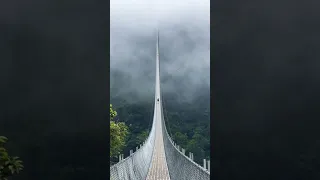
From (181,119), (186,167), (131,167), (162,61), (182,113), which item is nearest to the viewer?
(182,113)

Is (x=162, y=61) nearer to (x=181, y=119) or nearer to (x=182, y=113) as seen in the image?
(x=181, y=119)

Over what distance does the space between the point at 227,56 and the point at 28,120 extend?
1.73 m

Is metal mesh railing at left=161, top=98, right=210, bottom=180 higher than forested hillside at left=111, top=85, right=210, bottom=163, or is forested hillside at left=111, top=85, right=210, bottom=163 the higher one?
forested hillside at left=111, top=85, right=210, bottom=163

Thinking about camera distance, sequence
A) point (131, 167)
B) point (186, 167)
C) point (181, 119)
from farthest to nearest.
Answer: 1. point (181, 119)
2. point (131, 167)
3. point (186, 167)

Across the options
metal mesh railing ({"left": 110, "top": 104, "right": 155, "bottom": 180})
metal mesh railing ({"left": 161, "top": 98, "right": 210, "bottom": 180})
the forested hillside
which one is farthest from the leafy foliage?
metal mesh railing ({"left": 110, "top": 104, "right": 155, "bottom": 180})

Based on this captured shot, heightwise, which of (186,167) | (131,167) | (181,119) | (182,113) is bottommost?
(131,167)

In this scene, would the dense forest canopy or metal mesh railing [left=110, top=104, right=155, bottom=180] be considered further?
the dense forest canopy

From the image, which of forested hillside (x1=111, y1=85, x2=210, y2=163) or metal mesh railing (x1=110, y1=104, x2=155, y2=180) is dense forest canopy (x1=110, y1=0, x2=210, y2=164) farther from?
metal mesh railing (x1=110, y1=104, x2=155, y2=180)

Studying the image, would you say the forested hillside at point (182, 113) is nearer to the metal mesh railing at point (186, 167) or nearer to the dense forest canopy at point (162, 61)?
the dense forest canopy at point (162, 61)

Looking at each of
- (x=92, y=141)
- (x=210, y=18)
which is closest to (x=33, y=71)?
(x=92, y=141)

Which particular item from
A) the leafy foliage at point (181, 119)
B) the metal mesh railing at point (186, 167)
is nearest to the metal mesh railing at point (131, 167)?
the leafy foliage at point (181, 119)

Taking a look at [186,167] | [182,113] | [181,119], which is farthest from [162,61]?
[182,113]

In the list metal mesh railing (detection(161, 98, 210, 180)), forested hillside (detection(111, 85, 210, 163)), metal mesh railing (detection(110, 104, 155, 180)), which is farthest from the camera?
metal mesh railing (detection(110, 104, 155, 180))

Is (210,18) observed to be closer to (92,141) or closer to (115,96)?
(92,141)
